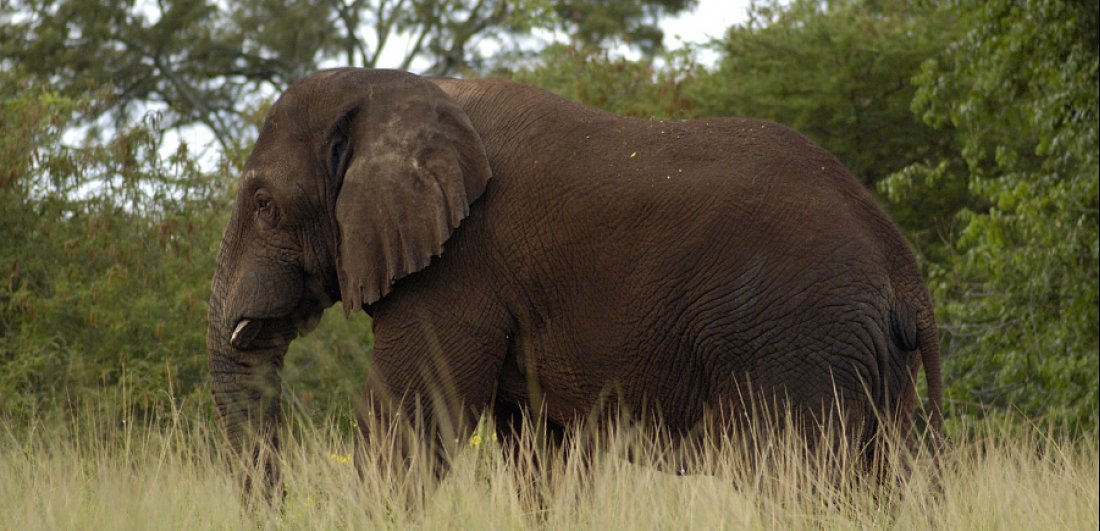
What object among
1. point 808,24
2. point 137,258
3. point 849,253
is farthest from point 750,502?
point 808,24

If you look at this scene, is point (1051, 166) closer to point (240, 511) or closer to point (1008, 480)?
point (1008, 480)

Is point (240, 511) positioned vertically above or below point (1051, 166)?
below

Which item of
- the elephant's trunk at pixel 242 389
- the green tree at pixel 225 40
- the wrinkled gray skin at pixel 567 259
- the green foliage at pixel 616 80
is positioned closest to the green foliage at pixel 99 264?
the elephant's trunk at pixel 242 389

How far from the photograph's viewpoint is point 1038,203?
35.8 ft

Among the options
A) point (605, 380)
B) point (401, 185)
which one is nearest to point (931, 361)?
point (605, 380)

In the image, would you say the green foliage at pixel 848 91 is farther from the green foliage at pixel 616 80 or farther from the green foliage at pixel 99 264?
the green foliage at pixel 99 264

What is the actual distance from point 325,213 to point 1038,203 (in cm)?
616

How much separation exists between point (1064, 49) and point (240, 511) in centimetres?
762

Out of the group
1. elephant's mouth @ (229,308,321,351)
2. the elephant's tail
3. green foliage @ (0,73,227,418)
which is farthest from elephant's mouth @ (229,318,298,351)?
green foliage @ (0,73,227,418)

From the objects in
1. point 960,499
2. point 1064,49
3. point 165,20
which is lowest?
point 960,499

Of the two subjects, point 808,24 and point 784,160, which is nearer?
point 784,160

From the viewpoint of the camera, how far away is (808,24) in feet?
54.1

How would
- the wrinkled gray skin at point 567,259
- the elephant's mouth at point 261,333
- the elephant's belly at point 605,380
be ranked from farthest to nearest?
the elephant's mouth at point 261,333 < the elephant's belly at point 605,380 < the wrinkled gray skin at point 567,259

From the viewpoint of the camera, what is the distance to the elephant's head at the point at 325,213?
6180mm
